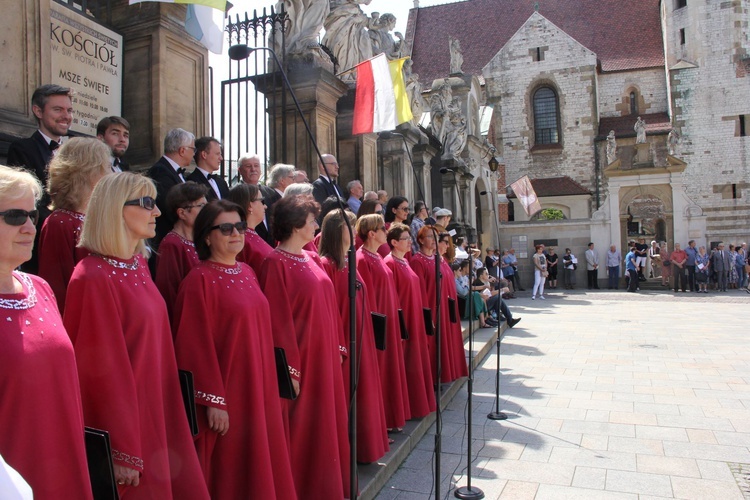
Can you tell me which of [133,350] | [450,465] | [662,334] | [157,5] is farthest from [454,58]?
[133,350]

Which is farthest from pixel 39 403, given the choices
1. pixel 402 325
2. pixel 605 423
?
pixel 605 423

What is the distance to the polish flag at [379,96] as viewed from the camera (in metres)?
6.43

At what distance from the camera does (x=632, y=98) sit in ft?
120

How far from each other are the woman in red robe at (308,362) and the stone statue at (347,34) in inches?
249

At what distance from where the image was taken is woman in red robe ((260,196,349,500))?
3201 millimetres

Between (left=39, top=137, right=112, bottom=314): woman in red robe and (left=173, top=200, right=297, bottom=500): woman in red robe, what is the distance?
1.67 ft

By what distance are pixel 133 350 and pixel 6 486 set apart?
1171 millimetres

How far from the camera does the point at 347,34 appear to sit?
9133 mm

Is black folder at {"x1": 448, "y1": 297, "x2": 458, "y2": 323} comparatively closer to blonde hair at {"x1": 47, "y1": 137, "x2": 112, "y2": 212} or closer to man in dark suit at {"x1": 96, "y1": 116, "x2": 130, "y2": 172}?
man in dark suit at {"x1": 96, "y1": 116, "x2": 130, "y2": 172}

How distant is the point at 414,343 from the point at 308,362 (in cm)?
204

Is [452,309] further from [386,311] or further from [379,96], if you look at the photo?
[379,96]

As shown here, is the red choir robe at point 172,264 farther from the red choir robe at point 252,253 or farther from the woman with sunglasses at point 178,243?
the red choir robe at point 252,253

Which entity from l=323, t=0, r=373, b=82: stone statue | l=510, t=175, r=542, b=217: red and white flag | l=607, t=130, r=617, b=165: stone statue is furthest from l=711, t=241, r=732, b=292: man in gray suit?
l=323, t=0, r=373, b=82: stone statue

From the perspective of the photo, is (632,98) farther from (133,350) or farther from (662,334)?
(133,350)
